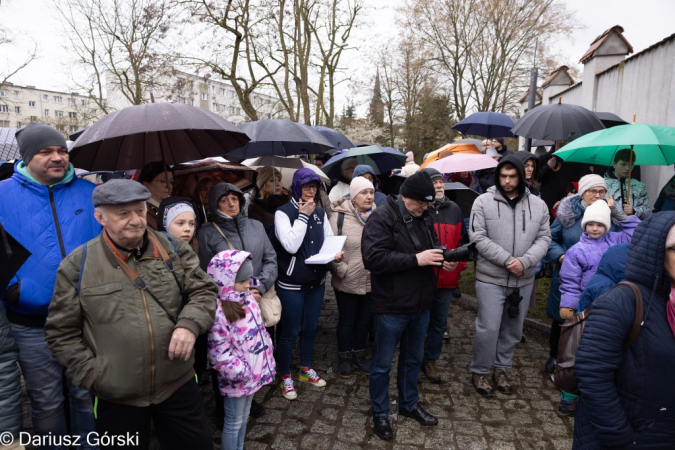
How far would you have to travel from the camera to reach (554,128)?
4785mm

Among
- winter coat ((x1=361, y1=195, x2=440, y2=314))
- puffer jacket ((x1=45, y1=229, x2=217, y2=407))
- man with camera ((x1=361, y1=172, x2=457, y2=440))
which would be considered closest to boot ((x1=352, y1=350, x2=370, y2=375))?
man with camera ((x1=361, y1=172, x2=457, y2=440))

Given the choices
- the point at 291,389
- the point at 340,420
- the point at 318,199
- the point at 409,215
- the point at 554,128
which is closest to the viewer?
the point at 409,215

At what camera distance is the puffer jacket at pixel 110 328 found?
2.06 meters

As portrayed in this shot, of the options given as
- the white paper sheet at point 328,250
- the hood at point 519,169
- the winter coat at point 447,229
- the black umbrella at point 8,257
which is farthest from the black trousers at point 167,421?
the hood at point 519,169

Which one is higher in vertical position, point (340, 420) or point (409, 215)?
point (409, 215)

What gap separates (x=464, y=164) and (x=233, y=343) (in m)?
3.94

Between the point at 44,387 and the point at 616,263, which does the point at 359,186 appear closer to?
the point at 616,263

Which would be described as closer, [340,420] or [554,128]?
[340,420]

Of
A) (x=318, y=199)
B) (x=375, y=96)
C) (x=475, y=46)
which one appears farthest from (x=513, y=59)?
(x=318, y=199)

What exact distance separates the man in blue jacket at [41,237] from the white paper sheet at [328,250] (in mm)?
1723

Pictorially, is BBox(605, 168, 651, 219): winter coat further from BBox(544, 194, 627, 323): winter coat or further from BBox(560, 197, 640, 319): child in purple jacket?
BBox(560, 197, 640, 319): child in purple jacket

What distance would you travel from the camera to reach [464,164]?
17.7ft

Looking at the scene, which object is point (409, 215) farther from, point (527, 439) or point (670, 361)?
point (527, 439)

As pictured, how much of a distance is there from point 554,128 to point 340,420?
3999mm
